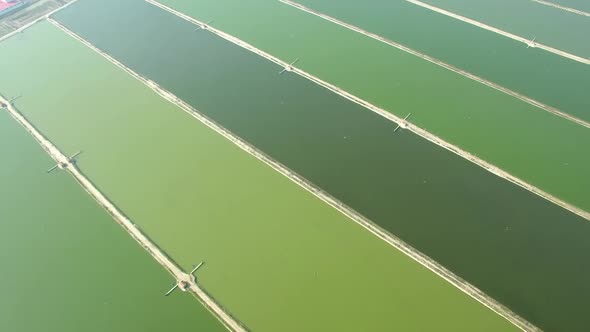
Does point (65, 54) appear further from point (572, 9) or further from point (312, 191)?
point (572, 9)

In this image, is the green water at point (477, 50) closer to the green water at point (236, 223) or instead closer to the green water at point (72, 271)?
the green water at point (236, 223)

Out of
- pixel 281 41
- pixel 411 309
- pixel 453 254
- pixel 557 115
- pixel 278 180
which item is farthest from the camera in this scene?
pixel 281 41

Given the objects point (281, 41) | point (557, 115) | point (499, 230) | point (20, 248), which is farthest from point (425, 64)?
point (20, 248)

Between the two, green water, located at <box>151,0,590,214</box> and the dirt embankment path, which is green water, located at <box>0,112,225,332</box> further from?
green water, located at <box>151,0,590,214</box>

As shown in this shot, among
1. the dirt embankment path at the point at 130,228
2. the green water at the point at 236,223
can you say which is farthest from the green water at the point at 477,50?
the dirt embankment path at the point at 130,228

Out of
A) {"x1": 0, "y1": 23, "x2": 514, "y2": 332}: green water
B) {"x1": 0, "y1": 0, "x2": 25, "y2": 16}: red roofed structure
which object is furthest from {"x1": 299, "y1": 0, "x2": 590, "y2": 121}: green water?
{"x1": 0, "y1": 0, "x2": 25, "y2": 16}: red roofed structure
